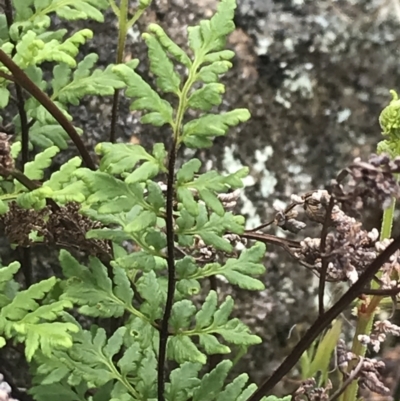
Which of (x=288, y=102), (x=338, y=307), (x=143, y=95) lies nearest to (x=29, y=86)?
(x=143, y=95)

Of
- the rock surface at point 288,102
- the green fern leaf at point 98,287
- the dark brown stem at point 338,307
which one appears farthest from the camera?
the rock surface at point 288,102

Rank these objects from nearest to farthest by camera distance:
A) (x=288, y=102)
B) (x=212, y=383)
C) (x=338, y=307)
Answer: (x=338, y=307), (x=212, y=383), (x=288, y=102)

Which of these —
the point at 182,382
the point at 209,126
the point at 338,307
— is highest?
the point at 209,126

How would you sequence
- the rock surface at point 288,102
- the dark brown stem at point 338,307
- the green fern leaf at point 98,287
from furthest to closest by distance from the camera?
the rock surface at point 288,102, the green fern leaf at point 98,287, the dark brown stem at point 338,307

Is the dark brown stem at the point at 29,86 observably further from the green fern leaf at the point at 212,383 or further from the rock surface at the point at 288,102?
the rock surface at the point at 288,102

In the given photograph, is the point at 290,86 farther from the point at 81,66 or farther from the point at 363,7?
the point at 81,66

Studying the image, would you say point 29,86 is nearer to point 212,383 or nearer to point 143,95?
point 143,95

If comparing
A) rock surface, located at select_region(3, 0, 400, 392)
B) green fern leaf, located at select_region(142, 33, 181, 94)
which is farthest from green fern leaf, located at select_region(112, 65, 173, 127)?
rock surface, located at select_region(3, 0, 400, 392)

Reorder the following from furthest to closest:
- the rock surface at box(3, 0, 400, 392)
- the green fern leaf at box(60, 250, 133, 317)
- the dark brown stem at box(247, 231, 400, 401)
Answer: the rock surface at box(3, 0, 400, 392)
the green fern leaf at box(60, 250, 133, 317)
the dark brown stem at box(247, 231, 400, 401)

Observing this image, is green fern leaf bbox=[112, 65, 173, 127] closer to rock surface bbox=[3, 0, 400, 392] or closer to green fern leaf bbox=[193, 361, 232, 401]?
green fern leaf bbox=[193, 361, 232, 401]

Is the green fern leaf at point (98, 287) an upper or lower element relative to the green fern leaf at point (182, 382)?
upper

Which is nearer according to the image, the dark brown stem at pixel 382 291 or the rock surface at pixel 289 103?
the dark brown stem at pixel 382 291

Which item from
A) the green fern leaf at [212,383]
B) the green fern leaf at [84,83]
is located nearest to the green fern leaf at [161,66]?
the green fern leaf at [84,83]

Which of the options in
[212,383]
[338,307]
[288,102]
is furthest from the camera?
[288,102]
